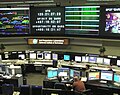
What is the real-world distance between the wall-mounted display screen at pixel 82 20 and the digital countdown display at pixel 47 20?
36 cm

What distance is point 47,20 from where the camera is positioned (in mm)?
12352

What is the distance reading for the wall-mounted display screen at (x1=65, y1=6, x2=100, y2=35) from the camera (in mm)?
11547

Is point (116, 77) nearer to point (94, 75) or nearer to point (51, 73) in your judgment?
point (94, 75)

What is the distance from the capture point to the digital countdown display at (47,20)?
40.0 feet

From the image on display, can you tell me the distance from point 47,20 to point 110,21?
10.6 feet

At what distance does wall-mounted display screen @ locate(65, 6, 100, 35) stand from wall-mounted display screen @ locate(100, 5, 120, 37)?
0.30 metres

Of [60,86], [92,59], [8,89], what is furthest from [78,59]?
[8,89]

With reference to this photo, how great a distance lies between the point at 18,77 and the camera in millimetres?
9836

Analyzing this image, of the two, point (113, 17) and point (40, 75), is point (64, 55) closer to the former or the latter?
point (40, 75)

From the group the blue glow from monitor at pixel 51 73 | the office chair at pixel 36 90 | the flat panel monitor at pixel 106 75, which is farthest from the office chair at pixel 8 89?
the flat panel monitor at pixel 106 75

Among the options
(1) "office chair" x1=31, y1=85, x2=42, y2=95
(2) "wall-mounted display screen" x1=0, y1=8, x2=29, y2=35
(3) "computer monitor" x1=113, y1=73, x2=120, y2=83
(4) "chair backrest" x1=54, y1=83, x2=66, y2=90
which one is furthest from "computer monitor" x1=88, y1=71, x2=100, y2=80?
(2) "wall-mounted display screen" x1=0, y1=8, x2=29, y2=35

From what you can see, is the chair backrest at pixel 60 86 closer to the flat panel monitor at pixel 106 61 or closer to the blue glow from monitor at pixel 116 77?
the blue glow from monitor at pixel 116 77

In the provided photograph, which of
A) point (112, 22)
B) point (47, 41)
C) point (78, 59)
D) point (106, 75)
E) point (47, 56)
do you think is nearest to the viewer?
point (106, 75)

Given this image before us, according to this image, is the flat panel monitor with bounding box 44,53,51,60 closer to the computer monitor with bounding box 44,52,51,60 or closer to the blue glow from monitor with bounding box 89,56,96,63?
the computer monitor with bounding box 44,52,51,60
